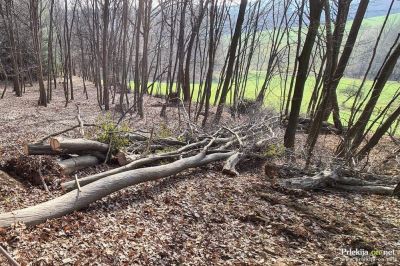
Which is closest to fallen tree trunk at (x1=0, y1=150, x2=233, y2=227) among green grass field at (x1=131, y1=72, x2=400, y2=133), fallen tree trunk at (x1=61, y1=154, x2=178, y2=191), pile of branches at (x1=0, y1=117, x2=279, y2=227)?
pile of branches at (x1=0, y1=117, x2=279, y2=227)

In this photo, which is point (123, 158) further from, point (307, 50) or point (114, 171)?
point (307, 50)

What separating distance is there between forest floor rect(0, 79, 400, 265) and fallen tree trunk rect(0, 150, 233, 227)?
0.37 ft

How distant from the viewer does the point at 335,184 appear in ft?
23.3

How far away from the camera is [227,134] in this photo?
10047 millimetres

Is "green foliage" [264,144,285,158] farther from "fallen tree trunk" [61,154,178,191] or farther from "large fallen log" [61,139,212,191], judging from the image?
"fallen tree trunk" [61,154,178,191]

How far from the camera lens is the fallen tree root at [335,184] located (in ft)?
22.3

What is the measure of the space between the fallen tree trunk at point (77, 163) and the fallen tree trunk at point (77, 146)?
170 millimetres

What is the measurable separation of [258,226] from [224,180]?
2.12 metres

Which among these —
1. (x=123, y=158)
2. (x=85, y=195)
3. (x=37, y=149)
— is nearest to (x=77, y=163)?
(x=37, y=149)

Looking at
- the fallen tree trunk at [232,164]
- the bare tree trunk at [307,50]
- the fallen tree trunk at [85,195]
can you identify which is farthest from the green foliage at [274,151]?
the fallen tree trunk at [85,195]

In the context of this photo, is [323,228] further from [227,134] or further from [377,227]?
[227,134]

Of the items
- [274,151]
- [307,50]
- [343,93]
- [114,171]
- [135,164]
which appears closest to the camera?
[114,171]

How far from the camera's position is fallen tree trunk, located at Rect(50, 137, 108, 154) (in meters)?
6.01

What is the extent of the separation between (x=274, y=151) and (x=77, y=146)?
5061 millimetres
